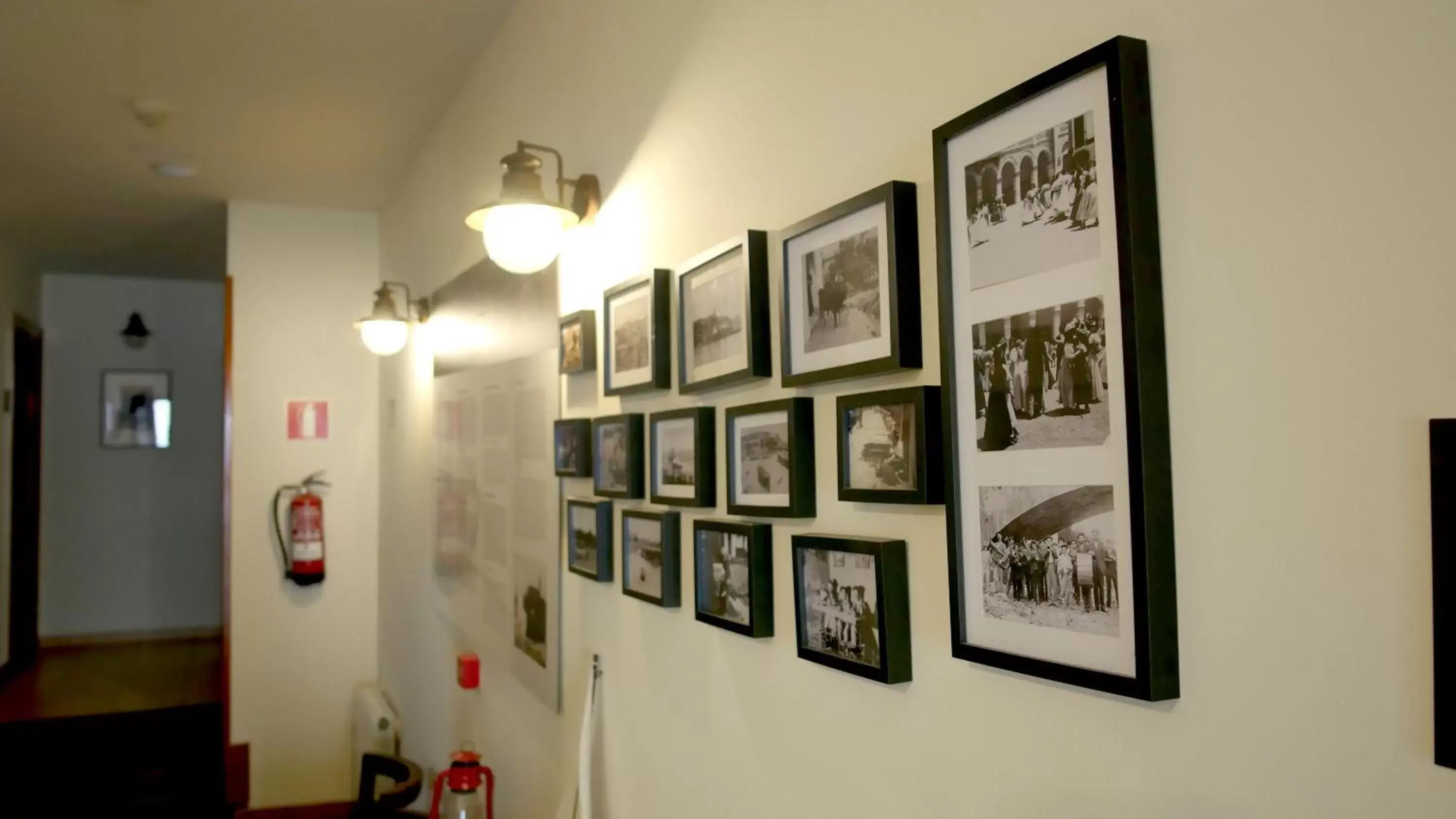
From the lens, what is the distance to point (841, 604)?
3.78 feet

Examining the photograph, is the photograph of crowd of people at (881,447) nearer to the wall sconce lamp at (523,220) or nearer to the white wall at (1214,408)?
the white wall at (1214,408)

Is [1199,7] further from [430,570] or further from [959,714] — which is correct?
[430,570]

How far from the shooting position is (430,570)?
3.47 metres

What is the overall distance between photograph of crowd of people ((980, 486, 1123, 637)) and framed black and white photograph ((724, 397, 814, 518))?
0.34m

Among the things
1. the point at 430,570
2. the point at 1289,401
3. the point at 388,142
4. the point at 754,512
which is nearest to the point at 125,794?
the point at 430,570

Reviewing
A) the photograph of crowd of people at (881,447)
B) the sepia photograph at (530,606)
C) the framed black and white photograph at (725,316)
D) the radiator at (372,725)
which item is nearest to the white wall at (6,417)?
the radiator at (372,725)

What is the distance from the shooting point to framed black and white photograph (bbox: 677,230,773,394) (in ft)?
4.38

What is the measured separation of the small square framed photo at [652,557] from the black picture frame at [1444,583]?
3.70 ft

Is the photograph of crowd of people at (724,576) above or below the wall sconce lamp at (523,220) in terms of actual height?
below

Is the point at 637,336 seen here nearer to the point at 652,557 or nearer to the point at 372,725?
the point at 652,557

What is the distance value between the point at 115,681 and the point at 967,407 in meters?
5.89

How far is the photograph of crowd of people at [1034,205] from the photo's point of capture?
82 centimetres

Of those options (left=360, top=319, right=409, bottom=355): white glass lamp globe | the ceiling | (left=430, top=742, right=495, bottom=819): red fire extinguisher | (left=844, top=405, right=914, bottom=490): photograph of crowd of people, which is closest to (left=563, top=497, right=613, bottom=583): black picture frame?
(left=430, top=742, right=495, bottom=819): red fire extinguisher

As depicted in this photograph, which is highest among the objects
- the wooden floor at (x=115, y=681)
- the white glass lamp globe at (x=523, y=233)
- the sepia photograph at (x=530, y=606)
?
the white glass lamp globe at (x=523, y=233)
